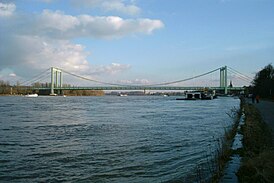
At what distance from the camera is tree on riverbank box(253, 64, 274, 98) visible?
75956 millimetres

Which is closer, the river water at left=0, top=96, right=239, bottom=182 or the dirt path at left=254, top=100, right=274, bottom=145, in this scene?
the river water at left=0, top=96, right=239, bottom=182

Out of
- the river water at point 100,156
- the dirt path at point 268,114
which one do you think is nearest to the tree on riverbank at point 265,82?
the dirt path at point 268,114

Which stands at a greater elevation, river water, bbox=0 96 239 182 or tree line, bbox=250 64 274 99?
tree line, bbox=250 64 274 99

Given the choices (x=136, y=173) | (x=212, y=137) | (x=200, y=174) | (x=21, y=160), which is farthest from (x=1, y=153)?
(x=212, y=137)

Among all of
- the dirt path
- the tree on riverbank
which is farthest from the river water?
the tree on riverbank

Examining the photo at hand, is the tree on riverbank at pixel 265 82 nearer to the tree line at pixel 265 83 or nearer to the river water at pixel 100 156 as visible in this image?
the tree line at pixel 265 83

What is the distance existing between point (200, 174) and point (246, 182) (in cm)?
213

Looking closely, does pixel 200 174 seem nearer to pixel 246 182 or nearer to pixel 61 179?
pixel 246 182

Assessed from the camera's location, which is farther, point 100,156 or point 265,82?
point 265,82

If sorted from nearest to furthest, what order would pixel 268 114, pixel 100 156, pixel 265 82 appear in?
pixel 100 156 < pixel 268 114 < pixel 265 82

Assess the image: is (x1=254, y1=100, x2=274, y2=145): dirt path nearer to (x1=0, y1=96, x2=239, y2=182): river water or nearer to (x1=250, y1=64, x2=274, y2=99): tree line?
(x1=0, y1=96, x2=239, y2=182): river water

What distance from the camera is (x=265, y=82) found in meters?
78.8

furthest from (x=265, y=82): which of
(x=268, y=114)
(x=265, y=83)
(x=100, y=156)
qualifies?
(x=100, y=156)

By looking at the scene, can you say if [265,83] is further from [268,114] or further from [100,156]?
[100,156]
